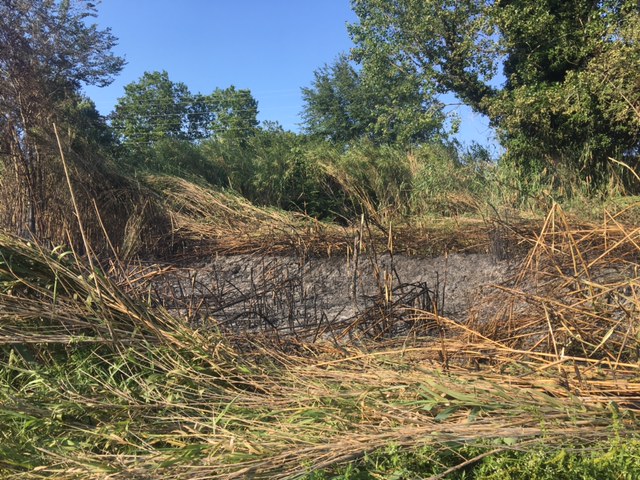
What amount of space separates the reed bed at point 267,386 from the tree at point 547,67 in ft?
22.3

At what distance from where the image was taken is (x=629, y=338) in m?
2.62

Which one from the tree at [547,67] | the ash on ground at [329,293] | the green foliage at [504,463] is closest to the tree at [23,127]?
the ash on ground at [329,293]

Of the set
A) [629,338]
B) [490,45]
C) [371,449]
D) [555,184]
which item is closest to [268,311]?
[371,449]

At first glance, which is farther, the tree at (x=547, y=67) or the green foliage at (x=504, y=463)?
the tree at (x=547, y=67)

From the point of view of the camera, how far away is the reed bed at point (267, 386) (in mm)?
2148

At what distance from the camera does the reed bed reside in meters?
2.15

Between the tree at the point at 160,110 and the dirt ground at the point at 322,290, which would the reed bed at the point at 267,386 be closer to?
the dirt ground at the point at 322,290

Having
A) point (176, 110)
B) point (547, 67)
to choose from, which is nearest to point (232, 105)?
point (176, 110)

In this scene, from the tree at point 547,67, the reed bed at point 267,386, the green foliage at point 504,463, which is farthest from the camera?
the tree at point 547,67

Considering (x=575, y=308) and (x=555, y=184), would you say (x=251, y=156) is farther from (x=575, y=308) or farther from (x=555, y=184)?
(x=575, y=308)

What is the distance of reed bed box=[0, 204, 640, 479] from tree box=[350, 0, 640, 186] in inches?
268

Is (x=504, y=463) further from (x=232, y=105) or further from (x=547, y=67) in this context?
(x=232, y=105)

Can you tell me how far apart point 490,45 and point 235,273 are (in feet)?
29.7

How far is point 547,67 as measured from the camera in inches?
427
